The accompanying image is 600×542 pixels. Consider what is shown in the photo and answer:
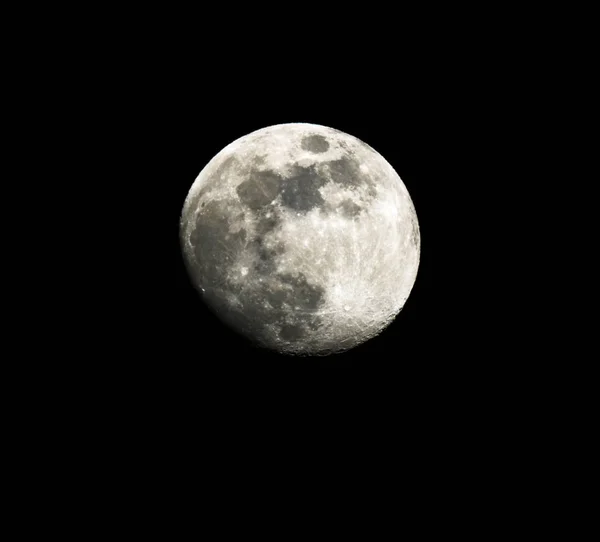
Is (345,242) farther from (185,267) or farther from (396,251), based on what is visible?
(185,267)

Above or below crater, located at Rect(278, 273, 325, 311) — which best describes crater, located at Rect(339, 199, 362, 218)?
above

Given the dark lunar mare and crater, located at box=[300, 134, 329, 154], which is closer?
the dark lunar mare

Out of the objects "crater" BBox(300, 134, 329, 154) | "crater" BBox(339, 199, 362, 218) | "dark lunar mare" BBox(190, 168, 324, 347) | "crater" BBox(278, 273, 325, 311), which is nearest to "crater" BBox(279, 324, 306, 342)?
"dark lunar mare" BBox(190, 168, 324, 347)

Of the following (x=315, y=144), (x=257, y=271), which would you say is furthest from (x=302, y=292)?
(x=315, y=144)

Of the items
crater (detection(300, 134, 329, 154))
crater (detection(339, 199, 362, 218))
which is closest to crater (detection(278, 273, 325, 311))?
crater (detection(339, 199, 362, 218))

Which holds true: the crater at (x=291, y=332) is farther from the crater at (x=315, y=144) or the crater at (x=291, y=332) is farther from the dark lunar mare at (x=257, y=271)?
the crater at (x=315, y=144)

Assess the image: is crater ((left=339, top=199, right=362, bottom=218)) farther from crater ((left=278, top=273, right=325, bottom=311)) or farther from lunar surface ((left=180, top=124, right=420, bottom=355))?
crater ((left=278, top=273, right=325, bottom=311))

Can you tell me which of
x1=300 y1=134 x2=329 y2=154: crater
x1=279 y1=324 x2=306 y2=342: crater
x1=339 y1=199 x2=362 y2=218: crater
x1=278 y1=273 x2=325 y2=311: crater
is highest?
x1=300 y1=134 x2=329 y2=154: crater

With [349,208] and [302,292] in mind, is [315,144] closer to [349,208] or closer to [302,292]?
[349,208]
